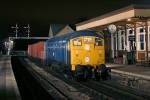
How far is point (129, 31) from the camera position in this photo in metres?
40.1

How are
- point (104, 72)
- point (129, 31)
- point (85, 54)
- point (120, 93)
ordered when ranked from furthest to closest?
point (129, 31) → point (85, 54) → point (104, 72) → point (120, 93)

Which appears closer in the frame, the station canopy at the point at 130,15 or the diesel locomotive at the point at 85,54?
the diesel locomotive at the point at 85,54

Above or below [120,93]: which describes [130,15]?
above

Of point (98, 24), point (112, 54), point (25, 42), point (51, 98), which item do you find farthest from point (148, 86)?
point (25, 42)

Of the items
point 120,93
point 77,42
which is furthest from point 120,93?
point 77,42

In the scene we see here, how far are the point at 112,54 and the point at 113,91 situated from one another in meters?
27.9

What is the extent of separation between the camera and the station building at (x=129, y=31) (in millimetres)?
31781

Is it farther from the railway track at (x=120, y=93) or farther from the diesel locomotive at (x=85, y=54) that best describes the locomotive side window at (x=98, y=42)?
the railway track at (x=120, y=93)

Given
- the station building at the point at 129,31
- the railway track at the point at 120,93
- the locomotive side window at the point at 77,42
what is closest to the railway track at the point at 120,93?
the railway track at the point at 120,93

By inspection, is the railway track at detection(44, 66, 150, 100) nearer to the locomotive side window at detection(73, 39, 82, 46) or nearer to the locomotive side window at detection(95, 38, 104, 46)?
the locomotive side window at detection(73, 39, 82, 46)

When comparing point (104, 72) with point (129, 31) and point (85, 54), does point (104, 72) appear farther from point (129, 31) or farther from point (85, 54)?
point (129, 31)

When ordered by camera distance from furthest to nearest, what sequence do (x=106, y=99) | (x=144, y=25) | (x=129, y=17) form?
1. (x=144, y=25)
2. (x=129, y=17)
3. (x=106, y=99)

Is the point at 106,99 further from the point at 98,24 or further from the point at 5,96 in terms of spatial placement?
the point at 98,24

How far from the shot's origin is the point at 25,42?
12131 cm
